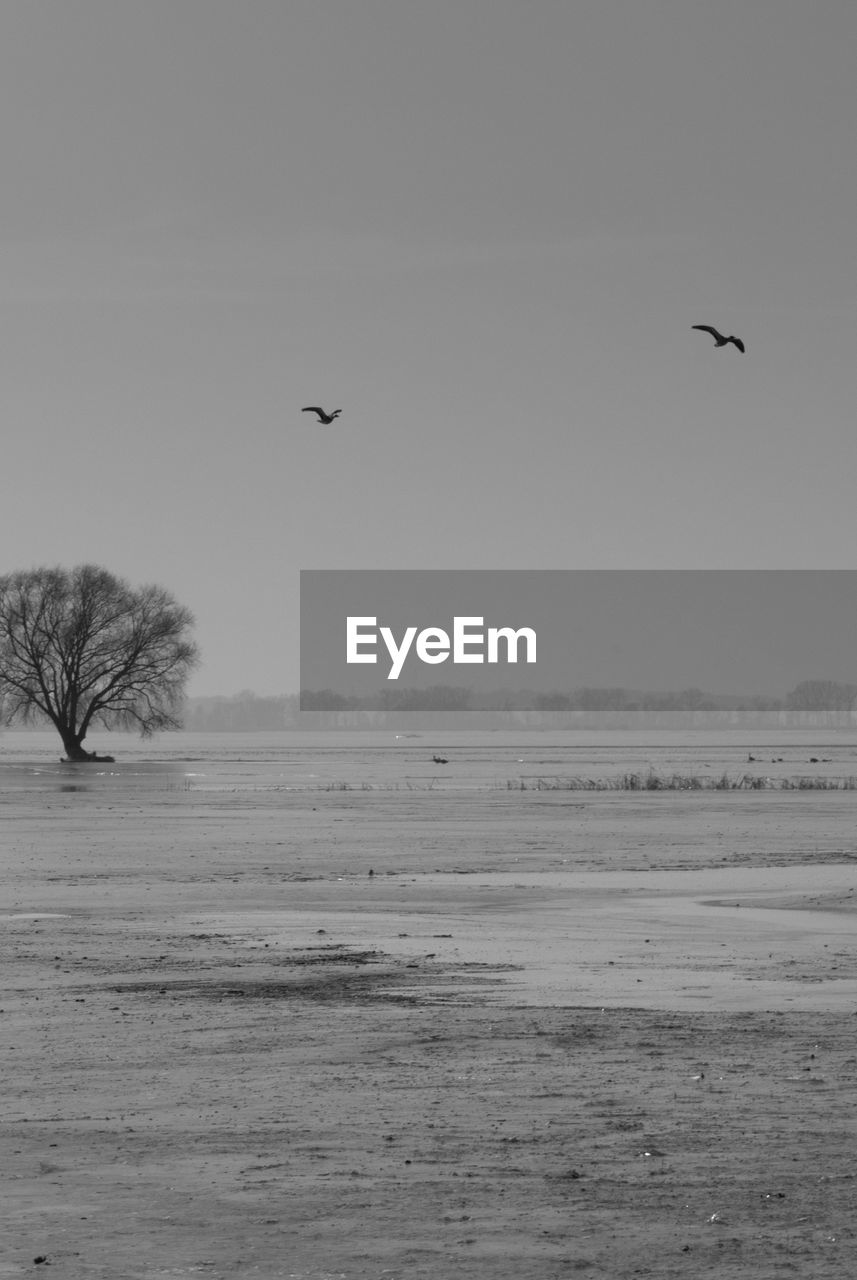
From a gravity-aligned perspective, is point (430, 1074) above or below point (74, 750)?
below

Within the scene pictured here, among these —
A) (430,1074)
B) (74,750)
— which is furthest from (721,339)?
(74,750)

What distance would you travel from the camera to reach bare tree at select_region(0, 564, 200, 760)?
115m

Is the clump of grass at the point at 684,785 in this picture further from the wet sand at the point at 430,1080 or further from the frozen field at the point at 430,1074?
the wet sand at the point at 430,1080

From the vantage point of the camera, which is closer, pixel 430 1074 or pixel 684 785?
pixel 430 1074

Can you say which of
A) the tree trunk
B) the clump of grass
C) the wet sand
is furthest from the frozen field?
the tree trunk

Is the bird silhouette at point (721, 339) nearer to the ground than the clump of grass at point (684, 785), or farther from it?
farther from it

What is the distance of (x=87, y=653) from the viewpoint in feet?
379

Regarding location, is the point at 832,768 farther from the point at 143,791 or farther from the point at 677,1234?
the point at 677,1234

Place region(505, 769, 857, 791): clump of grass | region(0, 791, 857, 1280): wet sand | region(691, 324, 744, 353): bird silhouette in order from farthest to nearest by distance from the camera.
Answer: region(505, 769, 857, 791): clump of grass < region(691, 324, 744, 353): bird silhouette < region(0, 791, 857, 1280): wet sand

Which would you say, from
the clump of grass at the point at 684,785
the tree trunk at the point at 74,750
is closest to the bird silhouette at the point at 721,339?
the clump of grass at the point at 684,785

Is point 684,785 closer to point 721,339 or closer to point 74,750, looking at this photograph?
point 721,339

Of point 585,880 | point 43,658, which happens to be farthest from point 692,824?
point 43,658

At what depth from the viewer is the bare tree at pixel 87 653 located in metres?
115

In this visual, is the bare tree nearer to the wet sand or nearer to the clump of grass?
the clump of grass
